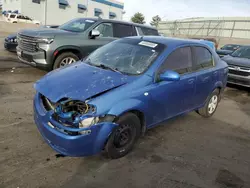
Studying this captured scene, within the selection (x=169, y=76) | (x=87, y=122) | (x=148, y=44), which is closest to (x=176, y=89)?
(x=169, y=76)

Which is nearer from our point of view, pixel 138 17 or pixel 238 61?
pixel 238 61

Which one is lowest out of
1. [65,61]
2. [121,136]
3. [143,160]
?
[143,160]

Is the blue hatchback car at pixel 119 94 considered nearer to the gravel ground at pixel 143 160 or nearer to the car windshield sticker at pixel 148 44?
the car windshield sticker at pixel 148 44

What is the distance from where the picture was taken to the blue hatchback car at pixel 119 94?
9.41 ft

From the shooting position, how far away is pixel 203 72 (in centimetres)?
456

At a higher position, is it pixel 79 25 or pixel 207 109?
pixel 79 25

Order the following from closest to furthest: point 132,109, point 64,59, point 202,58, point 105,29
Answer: point 132,109 < point 202,58 < point 64,59 < point 105,29

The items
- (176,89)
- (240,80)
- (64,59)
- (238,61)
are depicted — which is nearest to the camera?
(176,89)

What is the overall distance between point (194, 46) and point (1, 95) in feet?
13.8

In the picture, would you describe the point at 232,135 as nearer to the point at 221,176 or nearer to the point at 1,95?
the point at 221,176

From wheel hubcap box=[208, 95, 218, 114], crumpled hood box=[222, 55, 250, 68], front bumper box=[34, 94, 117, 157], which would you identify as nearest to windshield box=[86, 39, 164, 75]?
front bumper box=[34, 94, 117, 157]

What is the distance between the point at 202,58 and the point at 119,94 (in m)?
2.40

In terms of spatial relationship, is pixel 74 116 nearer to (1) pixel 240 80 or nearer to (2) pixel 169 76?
(2) pixel 169 76

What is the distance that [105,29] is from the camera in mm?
7625
